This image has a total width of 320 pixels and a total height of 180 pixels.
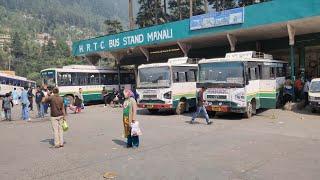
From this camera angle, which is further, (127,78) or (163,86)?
(127,78)

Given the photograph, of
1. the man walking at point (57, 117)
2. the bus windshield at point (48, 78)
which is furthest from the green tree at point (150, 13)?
the man walking at point (57, 117)

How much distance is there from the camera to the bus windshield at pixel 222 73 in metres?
17.5

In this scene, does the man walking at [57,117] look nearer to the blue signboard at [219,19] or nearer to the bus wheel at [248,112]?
the bus wheel at [248,112]

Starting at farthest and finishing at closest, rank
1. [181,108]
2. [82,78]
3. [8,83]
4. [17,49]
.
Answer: [17,49] < [8,83] < [82,78] < [181,108]

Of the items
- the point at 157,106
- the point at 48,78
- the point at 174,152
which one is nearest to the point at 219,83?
the point at 157,106

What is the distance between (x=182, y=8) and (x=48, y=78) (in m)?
29.6

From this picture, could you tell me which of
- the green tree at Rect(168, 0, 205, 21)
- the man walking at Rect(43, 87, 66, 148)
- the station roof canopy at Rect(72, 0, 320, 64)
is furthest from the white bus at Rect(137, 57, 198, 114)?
the green tree at Rect(168, 0, 205, 21)

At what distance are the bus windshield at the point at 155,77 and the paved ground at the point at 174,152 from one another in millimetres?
4104

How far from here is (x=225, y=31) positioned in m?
24.0

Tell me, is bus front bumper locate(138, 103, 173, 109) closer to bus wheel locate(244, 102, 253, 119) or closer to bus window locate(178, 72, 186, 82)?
bus window locate(178, 72, 186, 82)

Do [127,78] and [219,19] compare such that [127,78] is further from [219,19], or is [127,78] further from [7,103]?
[7,103]

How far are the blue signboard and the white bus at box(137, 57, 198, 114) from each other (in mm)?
4276

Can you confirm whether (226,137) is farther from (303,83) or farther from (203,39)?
(203,39)

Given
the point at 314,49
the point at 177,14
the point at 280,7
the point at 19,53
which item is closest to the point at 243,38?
the point at 314,49
